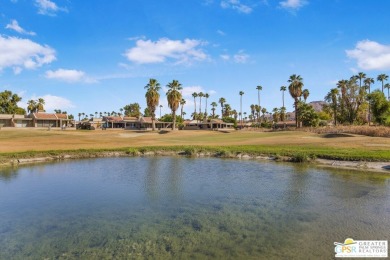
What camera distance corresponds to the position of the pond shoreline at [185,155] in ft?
102

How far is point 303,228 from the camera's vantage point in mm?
13125

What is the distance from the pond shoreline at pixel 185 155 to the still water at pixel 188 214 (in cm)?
507

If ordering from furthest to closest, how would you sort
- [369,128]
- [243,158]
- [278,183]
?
1. [369,128]
2. [243,158]
3. [278,183]

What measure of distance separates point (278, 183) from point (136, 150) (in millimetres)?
26963

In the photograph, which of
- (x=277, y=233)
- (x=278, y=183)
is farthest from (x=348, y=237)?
(x=278, y=183)

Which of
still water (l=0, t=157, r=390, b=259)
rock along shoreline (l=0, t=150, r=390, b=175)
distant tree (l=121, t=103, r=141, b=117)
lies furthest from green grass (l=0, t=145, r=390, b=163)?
distant tree (l=121, t=103, r=141, b=117)

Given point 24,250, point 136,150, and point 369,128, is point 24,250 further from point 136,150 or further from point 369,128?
point 369,128

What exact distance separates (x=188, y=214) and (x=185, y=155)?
28832mm

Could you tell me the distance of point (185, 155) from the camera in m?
44.2

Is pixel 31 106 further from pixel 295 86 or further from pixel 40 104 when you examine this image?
pixel 295 86

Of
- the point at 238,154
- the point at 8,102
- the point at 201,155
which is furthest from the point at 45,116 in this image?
the point at 238,154

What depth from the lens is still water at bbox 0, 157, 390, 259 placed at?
1104 centimetres

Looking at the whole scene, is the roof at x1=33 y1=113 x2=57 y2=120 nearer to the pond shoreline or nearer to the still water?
the pond shoreline

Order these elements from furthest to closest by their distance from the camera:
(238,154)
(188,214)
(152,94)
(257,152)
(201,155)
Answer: (152,94), (201,155), (238,154), (257,152), (188,214)
